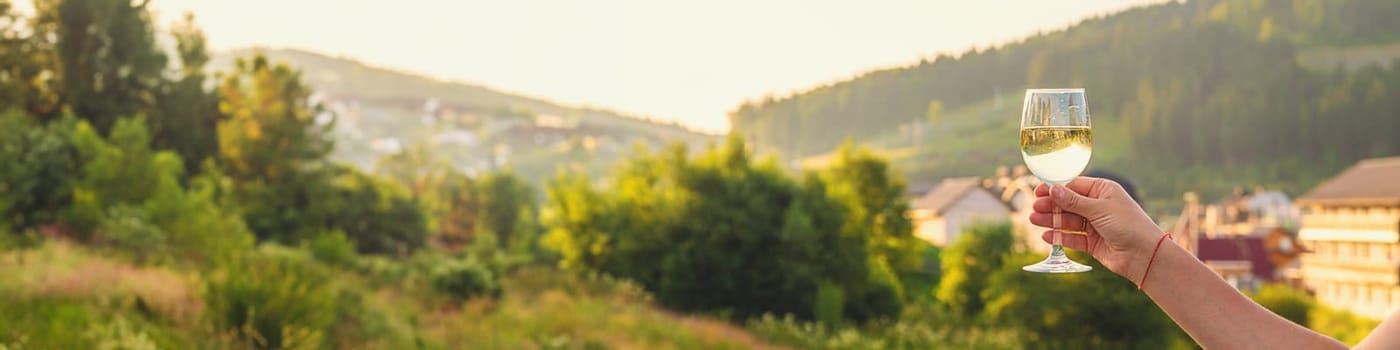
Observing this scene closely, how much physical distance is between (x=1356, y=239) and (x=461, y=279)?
3035 inches

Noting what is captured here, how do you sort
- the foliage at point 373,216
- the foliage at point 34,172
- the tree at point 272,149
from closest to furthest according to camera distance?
the foliage at point 34,172 → the tree at point 272,149 → the foliage at point 373,216

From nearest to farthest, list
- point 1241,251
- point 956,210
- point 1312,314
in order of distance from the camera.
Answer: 1. point 1312,314
2. point 1241,251
3. point 956,210

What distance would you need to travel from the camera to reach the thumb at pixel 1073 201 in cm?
247

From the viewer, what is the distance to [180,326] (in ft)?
42.8

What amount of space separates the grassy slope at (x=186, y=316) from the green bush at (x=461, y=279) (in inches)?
23.5

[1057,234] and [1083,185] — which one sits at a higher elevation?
[1083,185]

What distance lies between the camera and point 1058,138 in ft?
9.43

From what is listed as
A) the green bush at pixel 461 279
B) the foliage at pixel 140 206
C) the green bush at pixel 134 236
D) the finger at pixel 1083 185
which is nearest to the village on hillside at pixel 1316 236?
the green bush at pixel 461 279

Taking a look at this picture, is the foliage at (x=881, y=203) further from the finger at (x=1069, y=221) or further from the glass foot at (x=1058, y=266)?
the finger at (x=1069, y=221)

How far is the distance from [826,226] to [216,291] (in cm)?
3821

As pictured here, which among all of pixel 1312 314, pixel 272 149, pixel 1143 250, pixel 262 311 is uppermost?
pixel 1143 250

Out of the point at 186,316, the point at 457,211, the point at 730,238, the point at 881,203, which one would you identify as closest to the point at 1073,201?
the point at 186,316

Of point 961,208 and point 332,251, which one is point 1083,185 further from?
point 961,208

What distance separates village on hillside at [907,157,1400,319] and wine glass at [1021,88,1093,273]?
6222 cm
